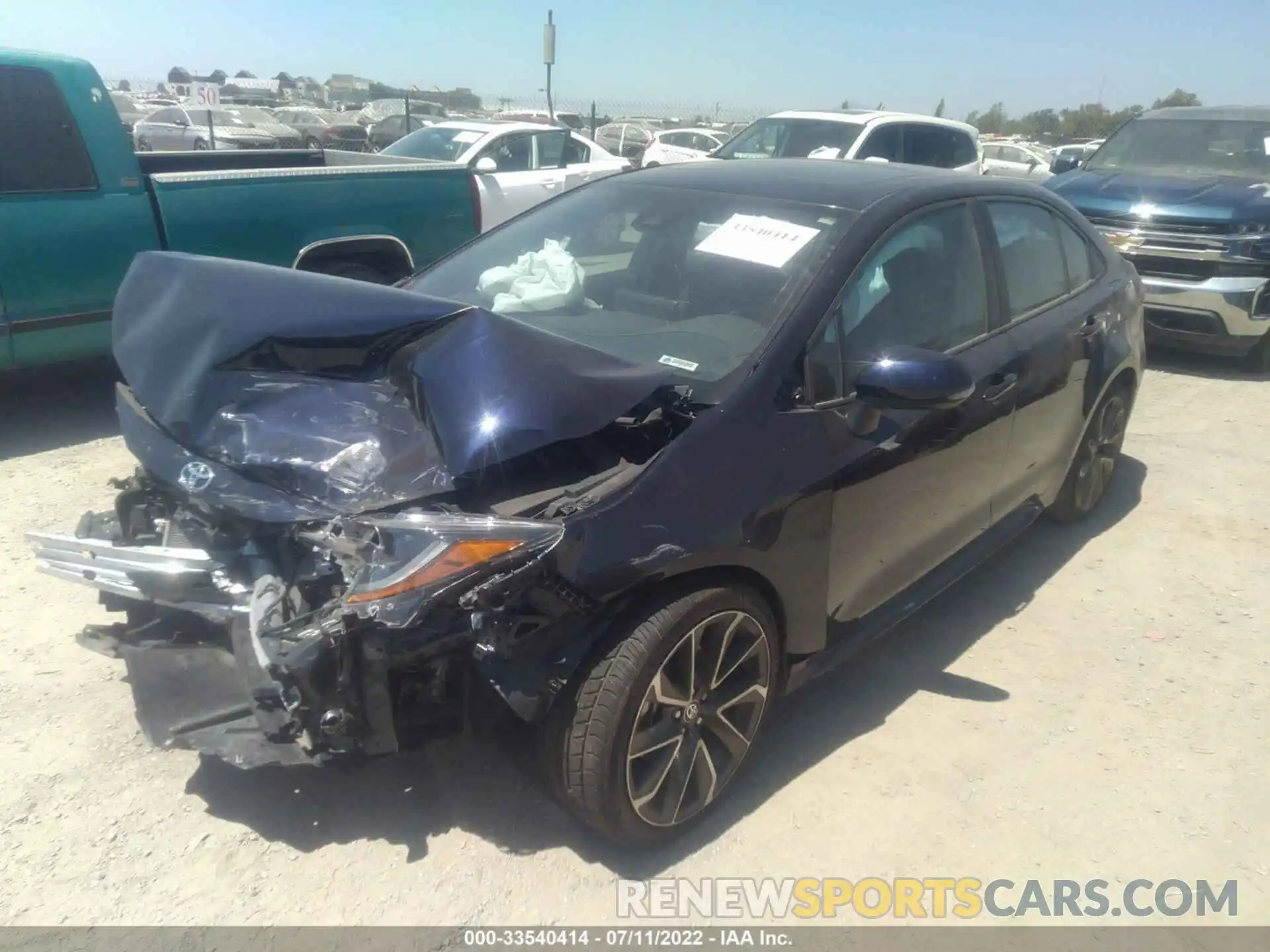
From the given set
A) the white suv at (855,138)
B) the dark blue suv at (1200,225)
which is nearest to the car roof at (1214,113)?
the dark blue suv at (1200,225)

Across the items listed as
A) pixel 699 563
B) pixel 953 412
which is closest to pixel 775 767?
pixel 699 563

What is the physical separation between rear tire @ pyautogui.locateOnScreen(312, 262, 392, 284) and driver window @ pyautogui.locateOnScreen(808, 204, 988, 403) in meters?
3.69

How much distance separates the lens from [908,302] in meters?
3.21

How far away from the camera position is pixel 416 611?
2084 mm

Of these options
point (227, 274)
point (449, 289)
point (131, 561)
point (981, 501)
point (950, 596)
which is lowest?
point (950, 596)

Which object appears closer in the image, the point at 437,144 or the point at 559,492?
the point at 559,492

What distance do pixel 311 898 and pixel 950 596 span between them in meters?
2.86

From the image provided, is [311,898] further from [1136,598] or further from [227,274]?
[1136,598]

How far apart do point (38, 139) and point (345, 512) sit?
4127 mm

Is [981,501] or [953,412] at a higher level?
[953,412]

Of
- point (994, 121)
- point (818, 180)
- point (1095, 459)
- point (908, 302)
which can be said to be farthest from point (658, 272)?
point (994, 121)

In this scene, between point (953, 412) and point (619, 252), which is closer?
point (953, 412)

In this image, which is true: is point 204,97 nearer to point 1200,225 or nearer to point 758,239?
point 1200,225

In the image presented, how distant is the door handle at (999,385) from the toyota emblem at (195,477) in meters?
2.55
